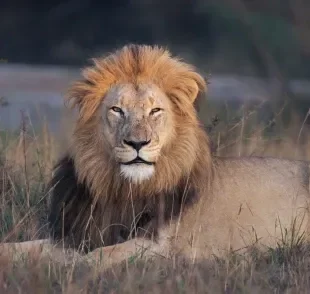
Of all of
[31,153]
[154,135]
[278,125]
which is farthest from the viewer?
[278,125]

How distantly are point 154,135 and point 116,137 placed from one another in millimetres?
183

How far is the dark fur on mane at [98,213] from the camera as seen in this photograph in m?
5.61

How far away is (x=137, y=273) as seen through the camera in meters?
4.91

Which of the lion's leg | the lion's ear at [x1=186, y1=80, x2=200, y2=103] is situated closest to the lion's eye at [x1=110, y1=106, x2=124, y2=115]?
the lion's ear at [x1=186, y1=80, x2=200, y2=103]

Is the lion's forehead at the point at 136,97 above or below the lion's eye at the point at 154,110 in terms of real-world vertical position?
above

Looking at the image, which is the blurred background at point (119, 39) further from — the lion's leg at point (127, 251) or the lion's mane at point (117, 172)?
the lion's leg at point (127, 251)

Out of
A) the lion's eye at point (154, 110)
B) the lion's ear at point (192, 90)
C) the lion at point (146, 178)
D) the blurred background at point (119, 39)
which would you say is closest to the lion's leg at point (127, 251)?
the lion at point (146, 178)

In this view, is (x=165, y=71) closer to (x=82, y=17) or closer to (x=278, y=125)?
(x=278, y=125)

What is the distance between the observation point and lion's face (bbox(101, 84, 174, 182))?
5391 mm

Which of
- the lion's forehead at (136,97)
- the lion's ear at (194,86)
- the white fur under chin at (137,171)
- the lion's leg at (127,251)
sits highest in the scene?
the lion's ear at (194,86)

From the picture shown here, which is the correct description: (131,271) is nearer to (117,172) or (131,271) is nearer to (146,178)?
(146,178)

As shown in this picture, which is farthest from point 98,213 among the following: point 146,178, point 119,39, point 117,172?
point 119,39

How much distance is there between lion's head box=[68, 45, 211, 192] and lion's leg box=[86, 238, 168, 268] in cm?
27

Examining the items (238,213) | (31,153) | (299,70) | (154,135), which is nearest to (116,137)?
(154,135)
